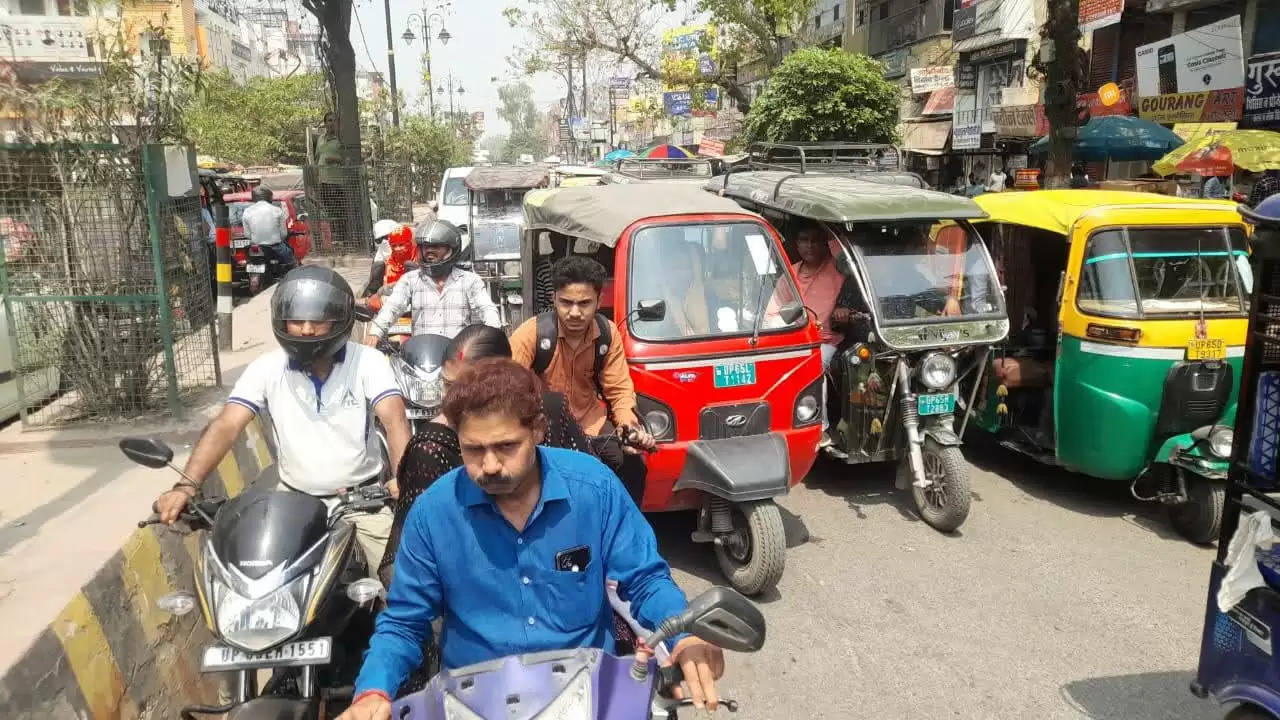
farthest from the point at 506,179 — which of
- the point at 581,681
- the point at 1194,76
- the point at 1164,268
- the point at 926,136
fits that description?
the point at 926,136

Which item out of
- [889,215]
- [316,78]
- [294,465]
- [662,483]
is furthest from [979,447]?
[316,78]

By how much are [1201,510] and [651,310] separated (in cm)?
342

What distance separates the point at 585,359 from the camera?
4.63m

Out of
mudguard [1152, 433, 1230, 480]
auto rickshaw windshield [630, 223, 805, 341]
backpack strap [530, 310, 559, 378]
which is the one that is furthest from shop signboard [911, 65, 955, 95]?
backpack strap [530, 310, 559, 378]

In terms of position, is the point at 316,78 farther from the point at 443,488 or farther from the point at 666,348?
the point at 443,488

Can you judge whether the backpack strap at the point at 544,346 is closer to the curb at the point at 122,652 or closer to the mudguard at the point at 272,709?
the curb at the point at 122,652

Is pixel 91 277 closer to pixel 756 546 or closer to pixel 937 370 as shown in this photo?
pixel 756 546

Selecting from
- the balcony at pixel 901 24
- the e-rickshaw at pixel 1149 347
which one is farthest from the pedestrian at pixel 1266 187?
the balcony at pixel 901 24

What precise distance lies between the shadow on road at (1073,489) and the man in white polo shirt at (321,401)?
186 inches

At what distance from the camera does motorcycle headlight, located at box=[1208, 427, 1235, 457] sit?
5.20 metres

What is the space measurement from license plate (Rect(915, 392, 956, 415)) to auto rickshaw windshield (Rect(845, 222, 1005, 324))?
1.76ft

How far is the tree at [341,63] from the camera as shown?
1644 centimetres

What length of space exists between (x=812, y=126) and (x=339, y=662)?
59.0 feet

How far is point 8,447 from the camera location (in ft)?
19.3
